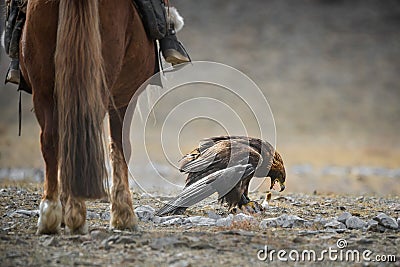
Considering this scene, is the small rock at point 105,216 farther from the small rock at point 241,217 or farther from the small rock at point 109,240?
the small rock at point 109,240

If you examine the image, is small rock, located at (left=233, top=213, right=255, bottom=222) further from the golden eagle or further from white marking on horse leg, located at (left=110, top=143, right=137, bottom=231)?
white marking on horse leg, located at (left=110, top=143, right=137, bottom=231)

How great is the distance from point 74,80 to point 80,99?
0.16 m

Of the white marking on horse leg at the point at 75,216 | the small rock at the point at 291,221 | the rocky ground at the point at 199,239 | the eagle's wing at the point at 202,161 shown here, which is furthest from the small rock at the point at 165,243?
the eagle's wing at the point at 202,161

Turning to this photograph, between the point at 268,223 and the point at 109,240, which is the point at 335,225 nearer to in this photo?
the point at 268,223

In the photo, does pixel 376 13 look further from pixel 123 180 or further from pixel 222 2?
pixel 123 180

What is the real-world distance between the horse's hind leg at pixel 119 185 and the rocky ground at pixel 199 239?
170 mm

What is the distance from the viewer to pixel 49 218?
599cm

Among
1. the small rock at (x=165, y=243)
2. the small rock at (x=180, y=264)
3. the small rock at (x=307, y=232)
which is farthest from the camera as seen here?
the small rock at (x=307, y=232)

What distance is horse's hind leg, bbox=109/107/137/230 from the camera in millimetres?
6551

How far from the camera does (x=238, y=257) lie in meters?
5.30

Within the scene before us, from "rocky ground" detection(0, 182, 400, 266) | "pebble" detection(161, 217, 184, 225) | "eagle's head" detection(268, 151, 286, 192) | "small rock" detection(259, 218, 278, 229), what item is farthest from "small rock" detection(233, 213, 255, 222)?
"eagle's head" detection(268, 151, 286, 192)

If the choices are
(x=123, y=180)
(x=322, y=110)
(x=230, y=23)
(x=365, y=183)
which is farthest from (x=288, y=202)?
(x=230, y=23)

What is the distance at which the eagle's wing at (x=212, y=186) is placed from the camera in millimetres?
7527

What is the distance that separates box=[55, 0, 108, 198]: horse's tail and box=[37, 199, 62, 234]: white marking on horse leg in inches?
17.4
